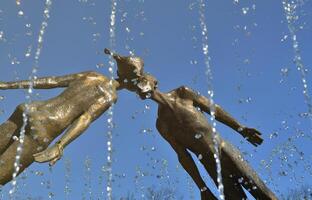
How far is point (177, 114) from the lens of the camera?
947 cm

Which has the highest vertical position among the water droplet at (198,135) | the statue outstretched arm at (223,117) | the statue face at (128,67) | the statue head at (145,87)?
the statue face at (128,67)

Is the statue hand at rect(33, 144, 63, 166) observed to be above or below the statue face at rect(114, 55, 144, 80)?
below

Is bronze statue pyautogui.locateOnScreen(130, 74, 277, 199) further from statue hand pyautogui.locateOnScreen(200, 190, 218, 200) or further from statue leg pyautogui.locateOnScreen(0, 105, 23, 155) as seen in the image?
statue leg pyautogui.locateOnScreen(0, 105, 23, 155)

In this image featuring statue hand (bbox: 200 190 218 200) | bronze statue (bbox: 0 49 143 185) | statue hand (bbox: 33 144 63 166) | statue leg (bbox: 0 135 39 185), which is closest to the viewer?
statue hand (bbox: 33 144 63 166)

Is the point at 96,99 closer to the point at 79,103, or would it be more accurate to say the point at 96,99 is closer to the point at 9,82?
the point at 79,103

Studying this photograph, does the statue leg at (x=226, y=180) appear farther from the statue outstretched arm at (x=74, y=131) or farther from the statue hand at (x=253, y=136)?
the statue outstretched arm at (x=74, y=131)

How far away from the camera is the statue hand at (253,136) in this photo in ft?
31.9

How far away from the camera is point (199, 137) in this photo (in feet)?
30.3

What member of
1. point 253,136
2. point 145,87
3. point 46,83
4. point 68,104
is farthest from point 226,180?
point 46,83

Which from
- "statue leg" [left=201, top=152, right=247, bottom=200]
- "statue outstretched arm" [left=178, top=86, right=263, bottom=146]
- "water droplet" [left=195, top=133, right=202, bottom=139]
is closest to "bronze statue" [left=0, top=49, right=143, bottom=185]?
"statue outstretched arm" [left=178, top=86, right=263, bottom=146]

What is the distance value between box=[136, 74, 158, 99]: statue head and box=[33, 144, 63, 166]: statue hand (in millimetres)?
2268

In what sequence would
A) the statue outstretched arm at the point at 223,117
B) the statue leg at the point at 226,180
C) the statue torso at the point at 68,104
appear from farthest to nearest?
the statue outstretched arm at the point at 223,117 → the statue leg at the point at 226,180 → the statue torso at the point at 68,104

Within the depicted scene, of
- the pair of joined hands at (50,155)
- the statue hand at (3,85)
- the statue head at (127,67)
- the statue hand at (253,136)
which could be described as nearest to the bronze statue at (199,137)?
the statue hand at (253,136)

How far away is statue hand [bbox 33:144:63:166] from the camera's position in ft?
24.3
